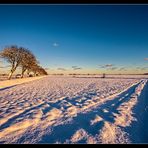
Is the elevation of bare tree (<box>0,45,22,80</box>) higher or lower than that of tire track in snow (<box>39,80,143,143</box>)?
higher

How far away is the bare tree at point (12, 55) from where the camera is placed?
141ft

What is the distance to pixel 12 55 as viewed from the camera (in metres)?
43.8

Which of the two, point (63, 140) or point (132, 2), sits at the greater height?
point (132, 2)

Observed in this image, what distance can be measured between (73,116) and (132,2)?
4.75 metres

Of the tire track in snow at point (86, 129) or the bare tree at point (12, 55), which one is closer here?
the tire track in snow at point (86, 129)

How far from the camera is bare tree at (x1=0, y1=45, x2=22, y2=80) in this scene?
42906mm

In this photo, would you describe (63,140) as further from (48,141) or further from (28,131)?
(28,131)

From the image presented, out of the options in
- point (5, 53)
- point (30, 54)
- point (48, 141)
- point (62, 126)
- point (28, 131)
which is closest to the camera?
point (48, 141)

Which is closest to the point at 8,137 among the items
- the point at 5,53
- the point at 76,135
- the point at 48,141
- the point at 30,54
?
the point at 48,141

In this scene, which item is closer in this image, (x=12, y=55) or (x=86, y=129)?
(x=86, y=129)

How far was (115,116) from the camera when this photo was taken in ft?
23.7

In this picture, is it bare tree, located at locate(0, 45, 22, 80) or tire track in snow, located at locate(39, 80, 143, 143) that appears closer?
tire track in snow, located at locate(39, 80, 143, 143)

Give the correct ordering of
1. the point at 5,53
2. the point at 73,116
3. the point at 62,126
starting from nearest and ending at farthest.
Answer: the point at 62,126, the point at 73,116, the point at 5,53

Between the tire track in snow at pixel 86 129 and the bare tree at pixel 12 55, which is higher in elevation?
the bare tree at pixel 12 55
